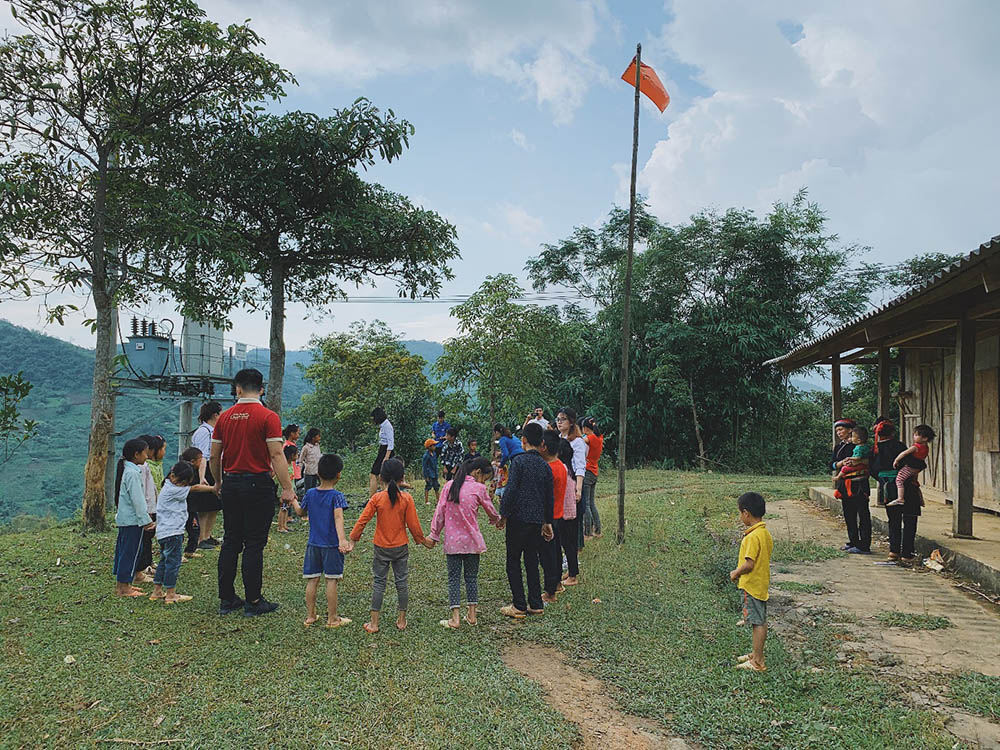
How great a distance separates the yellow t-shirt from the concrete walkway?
3.21 metres

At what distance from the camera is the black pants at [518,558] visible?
18.2ft

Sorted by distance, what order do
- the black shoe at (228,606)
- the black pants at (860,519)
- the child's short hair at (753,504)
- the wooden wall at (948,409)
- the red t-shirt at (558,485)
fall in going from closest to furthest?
the child's short hair at (753,504), the black shoe at (228,606), the red t-shirt at (558,485), the black pants at (860,519), the wooden wall at (948,409)

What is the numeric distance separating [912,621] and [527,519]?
3241 mm

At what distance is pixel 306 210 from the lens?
37.1 ft

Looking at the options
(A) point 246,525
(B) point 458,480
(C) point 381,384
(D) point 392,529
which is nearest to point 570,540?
(B) point 458,480

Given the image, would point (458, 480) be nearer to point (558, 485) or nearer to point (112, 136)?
point (558, 485)

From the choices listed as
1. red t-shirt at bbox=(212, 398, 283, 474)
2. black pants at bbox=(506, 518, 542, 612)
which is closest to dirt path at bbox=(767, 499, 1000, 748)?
black pants at bbox=(506, 518, 542, 612)

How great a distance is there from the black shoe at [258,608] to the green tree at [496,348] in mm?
11166

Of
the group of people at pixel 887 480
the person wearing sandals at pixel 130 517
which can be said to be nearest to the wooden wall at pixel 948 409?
the group of people at pixel 887 480

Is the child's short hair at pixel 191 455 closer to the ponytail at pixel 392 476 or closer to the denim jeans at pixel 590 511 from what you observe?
the ponytail at pixel 392 476

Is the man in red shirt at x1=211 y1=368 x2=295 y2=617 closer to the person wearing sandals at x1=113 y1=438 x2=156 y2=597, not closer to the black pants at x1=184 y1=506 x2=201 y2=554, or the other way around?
the person wearing sandals at x1=113 y1=438 x2=156 y2=597

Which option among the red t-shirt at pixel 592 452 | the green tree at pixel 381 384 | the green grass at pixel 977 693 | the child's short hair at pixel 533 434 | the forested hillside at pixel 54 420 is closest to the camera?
the green grass at pixel 977 693

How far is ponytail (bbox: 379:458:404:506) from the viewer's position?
16.6ft

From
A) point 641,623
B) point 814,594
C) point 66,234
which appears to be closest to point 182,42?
point 66,234
